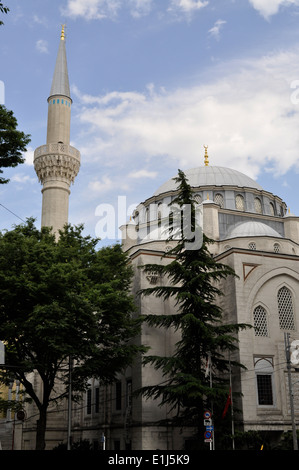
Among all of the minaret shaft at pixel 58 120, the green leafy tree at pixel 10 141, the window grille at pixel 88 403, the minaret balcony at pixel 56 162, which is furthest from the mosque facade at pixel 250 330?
the green leafy tree at pixel 10 141

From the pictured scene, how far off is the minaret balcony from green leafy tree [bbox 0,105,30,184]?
20965 mm

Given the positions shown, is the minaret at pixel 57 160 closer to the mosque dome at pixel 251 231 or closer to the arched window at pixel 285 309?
the mosque dome at pixel 251 231

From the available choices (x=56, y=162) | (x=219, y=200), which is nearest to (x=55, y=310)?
(x=56, y=162)

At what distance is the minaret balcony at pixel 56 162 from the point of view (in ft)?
114

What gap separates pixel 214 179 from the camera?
38.0 m

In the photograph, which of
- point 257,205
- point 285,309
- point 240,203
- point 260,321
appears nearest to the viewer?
point 260,321

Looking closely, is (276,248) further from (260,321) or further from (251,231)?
(260,321)

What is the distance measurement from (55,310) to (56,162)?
17904 mm

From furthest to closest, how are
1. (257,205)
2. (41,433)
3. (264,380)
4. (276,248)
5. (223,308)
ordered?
(257,205)
(276,248)
(223,308)
(264,380)
(41,433)

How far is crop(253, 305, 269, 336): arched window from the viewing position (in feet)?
85.0

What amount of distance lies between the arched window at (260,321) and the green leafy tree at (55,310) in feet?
23.3

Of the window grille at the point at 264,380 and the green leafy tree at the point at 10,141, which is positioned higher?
the green leafy tree at the point at 10,141
